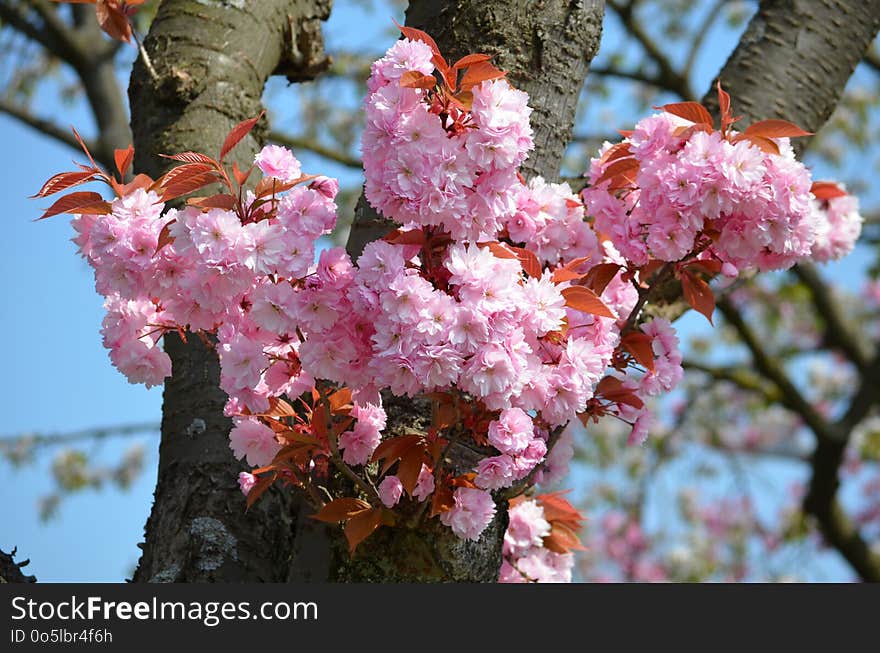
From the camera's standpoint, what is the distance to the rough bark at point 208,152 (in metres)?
1.62

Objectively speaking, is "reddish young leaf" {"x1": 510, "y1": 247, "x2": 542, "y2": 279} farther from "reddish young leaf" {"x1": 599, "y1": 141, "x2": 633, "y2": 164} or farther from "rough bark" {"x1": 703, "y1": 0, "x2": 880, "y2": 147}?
"rough bark" {"x1": 703, "y1": 0, "x2": 880, "y2": 147}

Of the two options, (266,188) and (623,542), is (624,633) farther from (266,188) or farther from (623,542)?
(623,542)

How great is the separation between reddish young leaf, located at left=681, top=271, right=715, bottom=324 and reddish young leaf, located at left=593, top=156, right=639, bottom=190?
0.19 m

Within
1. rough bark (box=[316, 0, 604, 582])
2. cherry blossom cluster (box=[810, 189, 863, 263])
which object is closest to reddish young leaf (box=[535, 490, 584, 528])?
rough bark (box=[316, 0, 604, 582])

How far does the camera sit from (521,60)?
1642 millimetres

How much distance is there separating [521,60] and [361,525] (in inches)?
34.5

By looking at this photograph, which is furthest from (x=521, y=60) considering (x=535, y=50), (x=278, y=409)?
(x=278, y=409)

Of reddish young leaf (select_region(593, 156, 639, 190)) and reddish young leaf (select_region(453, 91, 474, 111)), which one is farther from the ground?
reddish young leaf (select_region(593, 156, 639, 190))

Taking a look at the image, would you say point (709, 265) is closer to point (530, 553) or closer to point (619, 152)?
point (619, 152)

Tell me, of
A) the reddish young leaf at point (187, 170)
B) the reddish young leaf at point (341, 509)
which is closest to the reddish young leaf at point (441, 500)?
the reddish young leaf at point (341, 509)

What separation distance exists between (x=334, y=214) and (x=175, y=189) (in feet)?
0.75

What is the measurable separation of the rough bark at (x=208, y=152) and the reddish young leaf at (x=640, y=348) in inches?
27.8

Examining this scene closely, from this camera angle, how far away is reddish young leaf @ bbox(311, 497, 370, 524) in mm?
1386

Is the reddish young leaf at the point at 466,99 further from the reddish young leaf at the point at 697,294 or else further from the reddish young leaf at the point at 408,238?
the reddish young leaf at the point at 697,294
